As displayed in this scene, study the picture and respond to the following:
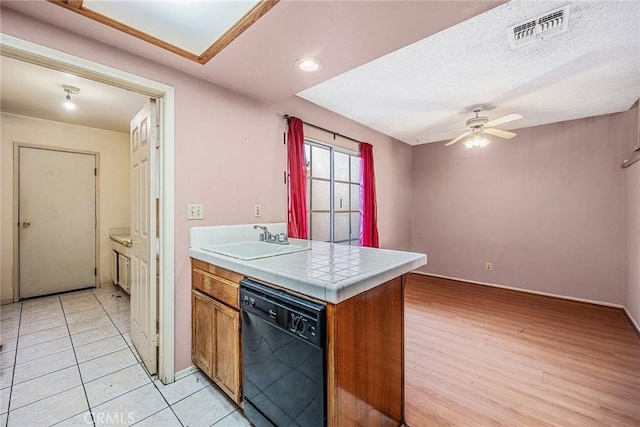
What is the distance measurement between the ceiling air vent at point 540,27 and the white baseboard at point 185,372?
327cm

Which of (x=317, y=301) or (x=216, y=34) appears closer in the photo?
(x=317, y=301)

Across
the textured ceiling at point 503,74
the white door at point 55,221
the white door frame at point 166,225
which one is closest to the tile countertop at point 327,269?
the white door frame at point 166,225

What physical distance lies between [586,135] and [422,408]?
4167 millimetres

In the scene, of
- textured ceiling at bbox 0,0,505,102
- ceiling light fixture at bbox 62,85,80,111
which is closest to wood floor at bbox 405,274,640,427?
textured ceiling at bbox 0,0,505,102

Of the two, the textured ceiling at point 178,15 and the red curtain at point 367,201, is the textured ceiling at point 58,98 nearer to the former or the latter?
the textured ceiling at point 178,15

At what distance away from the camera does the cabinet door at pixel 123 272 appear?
3.39 metres

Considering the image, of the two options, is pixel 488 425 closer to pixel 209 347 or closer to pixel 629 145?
pixel 209 347

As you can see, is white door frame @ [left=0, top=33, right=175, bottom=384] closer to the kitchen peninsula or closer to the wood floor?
the kitchen peninsula

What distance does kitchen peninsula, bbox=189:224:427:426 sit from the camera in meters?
1.03

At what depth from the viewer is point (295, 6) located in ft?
4.15

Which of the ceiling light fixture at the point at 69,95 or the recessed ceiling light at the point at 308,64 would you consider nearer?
the recessed ceiling light at the point at 308,64

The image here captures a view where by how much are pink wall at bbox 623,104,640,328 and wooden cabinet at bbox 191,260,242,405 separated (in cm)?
395

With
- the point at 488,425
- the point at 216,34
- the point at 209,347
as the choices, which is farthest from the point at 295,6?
the point at 488,425

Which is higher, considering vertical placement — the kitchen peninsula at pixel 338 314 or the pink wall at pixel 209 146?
the pink wall at pixel 209 146
